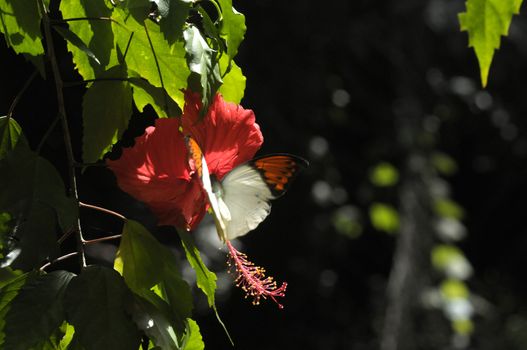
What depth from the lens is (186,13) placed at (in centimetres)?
80

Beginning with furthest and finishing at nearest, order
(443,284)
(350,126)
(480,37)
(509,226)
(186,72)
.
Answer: (509,226)
(350,126)
(443,284)
(480,37)
(186,72)

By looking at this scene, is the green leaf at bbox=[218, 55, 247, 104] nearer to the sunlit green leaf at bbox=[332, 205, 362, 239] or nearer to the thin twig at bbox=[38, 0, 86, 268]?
the thin twig at bbox=[38, 0, 86, 268]

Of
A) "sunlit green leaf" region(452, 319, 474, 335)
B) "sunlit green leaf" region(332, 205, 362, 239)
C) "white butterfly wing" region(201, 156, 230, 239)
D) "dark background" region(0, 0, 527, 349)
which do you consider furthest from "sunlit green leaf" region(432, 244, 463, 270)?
"white butterfly wing" region(201, 156, 230, 239)

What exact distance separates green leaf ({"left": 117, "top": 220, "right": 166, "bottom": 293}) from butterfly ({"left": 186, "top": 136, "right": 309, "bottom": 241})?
8cm

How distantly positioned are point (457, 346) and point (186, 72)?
9.36 feet

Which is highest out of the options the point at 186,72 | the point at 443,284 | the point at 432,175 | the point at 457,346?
the point at 186,72

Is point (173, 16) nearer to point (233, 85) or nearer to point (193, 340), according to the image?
point (233, 85)

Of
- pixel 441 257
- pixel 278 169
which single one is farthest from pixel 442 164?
pixel 278 169

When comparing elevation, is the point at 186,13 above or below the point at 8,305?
above

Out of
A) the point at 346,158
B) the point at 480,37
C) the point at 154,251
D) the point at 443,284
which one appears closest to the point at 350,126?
the point at 346,158

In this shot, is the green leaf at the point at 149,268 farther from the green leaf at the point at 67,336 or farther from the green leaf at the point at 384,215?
the green leaf at the point at 384,215

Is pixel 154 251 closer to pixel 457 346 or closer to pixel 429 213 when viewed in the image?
pixel 429 213

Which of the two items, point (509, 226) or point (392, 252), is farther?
point (509, 226)

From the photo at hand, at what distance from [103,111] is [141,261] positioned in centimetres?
16
